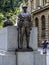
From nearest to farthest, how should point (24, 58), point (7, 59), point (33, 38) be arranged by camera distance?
point (7, 59) < point (24, 58) < point (33, 38)

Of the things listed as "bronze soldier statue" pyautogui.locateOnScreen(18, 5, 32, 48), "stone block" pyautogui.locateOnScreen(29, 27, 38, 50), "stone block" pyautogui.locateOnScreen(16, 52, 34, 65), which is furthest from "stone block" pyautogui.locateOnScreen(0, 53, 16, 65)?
"stone block" pyautogui.locateOnScreen(29, 27, 38, 50)

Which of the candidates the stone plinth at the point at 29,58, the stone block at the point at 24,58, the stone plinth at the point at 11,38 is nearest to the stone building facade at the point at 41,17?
the stone plinth at the point at 29,58

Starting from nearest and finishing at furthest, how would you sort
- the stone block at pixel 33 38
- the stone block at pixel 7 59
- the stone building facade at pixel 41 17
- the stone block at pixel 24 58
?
the stone block at pixel 7 59 → the stone block at pixel 24 58 → the stone block at pixel 33 38 → the stone building facade at pixel 41 17

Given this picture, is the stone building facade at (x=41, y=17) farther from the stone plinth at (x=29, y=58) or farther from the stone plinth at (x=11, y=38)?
the stone plinth at (x=11, y=38)

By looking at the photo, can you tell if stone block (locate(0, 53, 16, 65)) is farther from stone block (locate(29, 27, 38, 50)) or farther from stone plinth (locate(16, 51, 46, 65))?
stone block (locate(29, 27, 38, 50))

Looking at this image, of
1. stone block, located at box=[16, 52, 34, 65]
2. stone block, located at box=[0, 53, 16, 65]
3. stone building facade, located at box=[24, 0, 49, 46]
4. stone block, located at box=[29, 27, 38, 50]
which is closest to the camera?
stone block, located at box=[0, 53, 16, 65]

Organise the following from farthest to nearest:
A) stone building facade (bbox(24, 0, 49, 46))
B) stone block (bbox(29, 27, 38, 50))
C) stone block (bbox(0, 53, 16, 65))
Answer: stone building facade (bbox(24, 0, 49, 46)) → stone block (bbox(29, 27, 38, 50)) → stone block (bbox(0, 53, 16, 65))

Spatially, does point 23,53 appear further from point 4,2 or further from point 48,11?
point 48,11

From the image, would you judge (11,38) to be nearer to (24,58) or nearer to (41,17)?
(24,58)

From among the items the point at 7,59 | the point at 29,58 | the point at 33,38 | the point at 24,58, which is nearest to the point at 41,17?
the point at 33,38

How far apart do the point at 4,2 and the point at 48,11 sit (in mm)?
20204

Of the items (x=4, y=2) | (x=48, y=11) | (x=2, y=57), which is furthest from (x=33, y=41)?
(x=48, y=11)

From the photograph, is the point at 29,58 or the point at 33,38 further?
the point at 33,38

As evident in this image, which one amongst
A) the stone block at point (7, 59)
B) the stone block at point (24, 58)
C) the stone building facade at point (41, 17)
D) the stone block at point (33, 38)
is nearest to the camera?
the stone block at point (7, 59)
